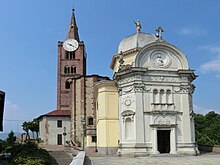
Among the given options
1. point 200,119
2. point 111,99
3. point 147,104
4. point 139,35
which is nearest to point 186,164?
point 147,104

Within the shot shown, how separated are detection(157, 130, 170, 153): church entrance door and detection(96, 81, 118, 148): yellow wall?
4730 mm

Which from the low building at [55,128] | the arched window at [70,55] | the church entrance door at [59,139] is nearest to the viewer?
the low building at [55,128]

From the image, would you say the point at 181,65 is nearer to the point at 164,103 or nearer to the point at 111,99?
the point at 164,103

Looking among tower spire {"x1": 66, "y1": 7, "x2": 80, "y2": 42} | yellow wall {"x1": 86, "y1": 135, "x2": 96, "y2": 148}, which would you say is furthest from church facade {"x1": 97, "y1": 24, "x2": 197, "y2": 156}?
tower spire {"x1": 66, "y1": 7, "x2": 80, "y2": 42}

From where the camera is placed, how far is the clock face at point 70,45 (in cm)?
7619

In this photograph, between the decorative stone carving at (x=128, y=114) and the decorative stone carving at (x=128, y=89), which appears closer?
the decorative stone carving at (x=128, y=114)

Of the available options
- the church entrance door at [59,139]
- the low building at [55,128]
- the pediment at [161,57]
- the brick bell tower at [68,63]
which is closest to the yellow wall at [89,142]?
the low building at [55,128]

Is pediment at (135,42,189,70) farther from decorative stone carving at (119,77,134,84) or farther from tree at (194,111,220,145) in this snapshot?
tree at (194,111,220,145)

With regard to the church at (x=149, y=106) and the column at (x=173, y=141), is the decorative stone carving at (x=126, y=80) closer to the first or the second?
the church at (x=149, y=106)

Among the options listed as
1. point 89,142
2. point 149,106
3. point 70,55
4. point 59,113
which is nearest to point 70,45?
point 70,55

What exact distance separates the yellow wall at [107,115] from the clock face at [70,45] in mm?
42058

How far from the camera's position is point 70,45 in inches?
3017

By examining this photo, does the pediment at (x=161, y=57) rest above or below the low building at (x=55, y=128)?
above

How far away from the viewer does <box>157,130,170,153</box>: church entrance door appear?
3275cm
